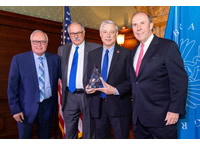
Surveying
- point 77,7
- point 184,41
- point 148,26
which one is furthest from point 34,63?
point 77,7

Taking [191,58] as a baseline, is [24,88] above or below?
below

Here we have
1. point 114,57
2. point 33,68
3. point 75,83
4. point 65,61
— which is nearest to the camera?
point 114,57

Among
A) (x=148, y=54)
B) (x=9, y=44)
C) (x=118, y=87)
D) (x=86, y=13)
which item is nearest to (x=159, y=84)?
(x=148, y=54)

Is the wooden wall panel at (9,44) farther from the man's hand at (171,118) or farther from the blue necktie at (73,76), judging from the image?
the man's hand at (171,118)

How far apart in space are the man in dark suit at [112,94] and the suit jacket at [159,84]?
10.3 inches

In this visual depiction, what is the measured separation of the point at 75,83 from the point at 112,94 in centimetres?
58

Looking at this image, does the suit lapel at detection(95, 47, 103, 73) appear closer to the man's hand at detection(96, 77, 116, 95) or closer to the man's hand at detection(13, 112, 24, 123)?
the man's hand at detection(96, 77, 116, 95)

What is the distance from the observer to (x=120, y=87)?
6.42ft

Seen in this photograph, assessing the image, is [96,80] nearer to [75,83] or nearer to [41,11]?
[75,83]

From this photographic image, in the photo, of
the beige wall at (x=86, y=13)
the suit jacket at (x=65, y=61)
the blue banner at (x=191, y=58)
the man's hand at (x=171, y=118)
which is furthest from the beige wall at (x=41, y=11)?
the man's hand at (x=171, y=118)

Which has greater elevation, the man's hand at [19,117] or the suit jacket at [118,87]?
the suit jacket at [118,87]

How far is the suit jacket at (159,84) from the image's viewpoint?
156 centimetres

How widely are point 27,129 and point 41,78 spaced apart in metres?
0.62

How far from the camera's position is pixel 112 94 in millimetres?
2008
